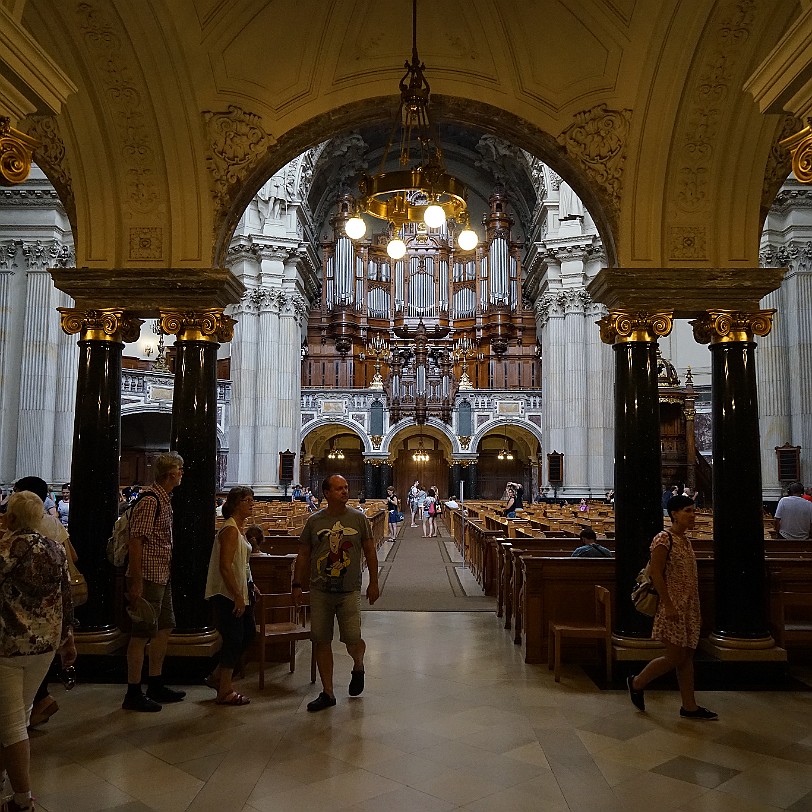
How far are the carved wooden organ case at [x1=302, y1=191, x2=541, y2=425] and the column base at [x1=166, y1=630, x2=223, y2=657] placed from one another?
2239 cm

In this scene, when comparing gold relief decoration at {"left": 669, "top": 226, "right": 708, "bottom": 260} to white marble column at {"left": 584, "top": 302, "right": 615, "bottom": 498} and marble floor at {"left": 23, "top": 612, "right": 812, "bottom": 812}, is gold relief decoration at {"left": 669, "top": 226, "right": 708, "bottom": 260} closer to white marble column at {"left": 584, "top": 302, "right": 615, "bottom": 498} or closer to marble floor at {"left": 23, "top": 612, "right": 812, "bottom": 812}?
marble floor at {"left": 23, "top": 612, "right": 812, "bottom": 812}

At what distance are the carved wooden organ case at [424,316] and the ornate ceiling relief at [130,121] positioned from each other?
21860 millimetres

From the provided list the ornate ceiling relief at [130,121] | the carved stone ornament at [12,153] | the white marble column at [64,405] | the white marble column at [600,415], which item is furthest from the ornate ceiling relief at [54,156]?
the white marble column at [600,415]

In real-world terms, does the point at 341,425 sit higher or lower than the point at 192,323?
higher

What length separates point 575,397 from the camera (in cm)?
2297

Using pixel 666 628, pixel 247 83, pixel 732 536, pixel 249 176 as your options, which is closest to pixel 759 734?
pixel 666 628

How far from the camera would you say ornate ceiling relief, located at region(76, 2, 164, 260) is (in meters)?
5.79

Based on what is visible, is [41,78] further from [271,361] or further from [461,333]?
[461,333]

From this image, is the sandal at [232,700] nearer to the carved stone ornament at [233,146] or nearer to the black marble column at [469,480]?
the carved stone ornament at [233,146]

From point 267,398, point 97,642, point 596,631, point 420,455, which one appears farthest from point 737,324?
point 420,455

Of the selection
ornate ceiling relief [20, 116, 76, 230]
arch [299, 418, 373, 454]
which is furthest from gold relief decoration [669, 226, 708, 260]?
arch [299, 418, 373, 454]

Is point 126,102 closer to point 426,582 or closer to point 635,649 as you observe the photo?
point 635,649

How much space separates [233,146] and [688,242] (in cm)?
407

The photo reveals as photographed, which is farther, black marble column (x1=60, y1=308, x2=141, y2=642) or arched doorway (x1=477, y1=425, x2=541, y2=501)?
arched doorway (x1=477, y1=425, x2=541, y2=501)
